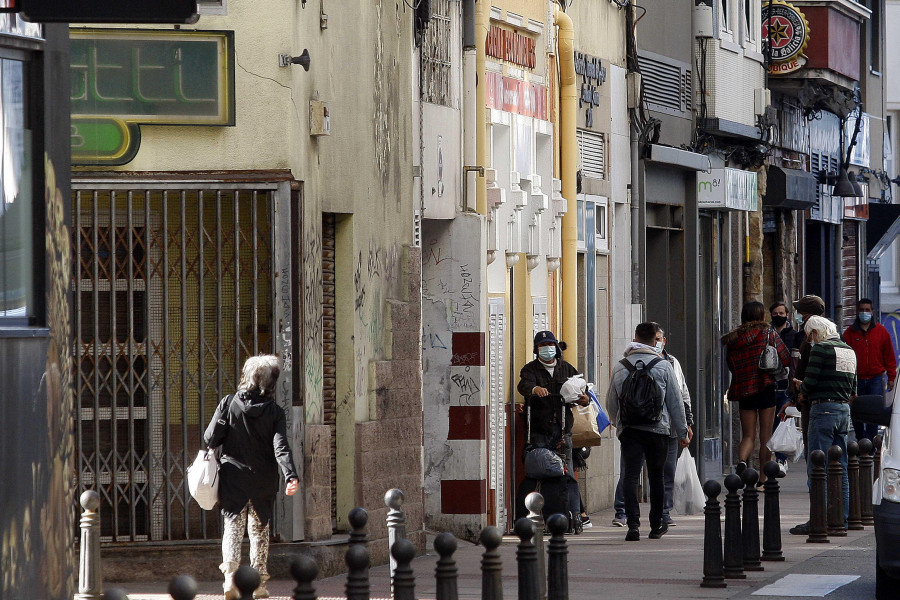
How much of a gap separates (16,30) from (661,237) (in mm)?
15060

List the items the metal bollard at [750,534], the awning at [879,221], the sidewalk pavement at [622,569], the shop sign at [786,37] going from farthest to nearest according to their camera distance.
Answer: the awning at [879,221], the shop sign at [786,37], the metal bollard at [750,534], the sidewalk pavement at [622,569]

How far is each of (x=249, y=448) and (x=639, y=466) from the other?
17.4 feet

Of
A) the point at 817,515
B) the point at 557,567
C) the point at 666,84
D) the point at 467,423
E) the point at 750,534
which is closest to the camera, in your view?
the point at 557,567

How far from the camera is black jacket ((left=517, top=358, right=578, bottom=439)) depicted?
624 inches

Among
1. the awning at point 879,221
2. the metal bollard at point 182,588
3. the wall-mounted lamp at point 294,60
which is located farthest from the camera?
the awning at point 879,221

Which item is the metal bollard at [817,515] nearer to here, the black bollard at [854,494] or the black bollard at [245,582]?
the black bollard at [854,494]

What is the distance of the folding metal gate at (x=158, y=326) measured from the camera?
12.6m

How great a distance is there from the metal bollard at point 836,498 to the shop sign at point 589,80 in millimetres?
4974

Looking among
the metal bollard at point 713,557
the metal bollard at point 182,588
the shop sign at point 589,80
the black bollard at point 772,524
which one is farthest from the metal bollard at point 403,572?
the shop sign at point 589,80

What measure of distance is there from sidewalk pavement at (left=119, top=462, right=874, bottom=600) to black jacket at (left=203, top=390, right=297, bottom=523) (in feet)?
2.40

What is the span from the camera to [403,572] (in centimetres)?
831

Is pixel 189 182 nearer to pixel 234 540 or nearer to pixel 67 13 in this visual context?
pixel 234 540

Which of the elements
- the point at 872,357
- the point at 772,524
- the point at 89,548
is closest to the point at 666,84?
the point at 872,357

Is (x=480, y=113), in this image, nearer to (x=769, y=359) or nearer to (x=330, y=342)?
(x=330, y=342)
